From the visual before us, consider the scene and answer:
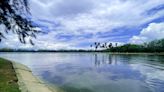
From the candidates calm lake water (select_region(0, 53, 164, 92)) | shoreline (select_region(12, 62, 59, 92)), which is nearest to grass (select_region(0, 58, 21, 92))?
shoreline (select_region(12, 62, 59, 92))

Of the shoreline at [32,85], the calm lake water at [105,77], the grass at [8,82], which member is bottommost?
the calm lake water at [105,77]

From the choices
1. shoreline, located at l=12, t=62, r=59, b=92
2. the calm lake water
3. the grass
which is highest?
the grass

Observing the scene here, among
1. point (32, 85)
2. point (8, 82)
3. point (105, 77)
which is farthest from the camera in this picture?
point (105, 77)

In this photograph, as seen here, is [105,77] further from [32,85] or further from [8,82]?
[8,82]

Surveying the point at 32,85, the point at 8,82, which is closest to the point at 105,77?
the point at 32,85

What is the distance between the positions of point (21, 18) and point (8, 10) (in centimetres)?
120

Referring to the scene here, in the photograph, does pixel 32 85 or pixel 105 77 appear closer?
pixel 32 85

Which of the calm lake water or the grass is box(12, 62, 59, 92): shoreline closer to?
the grass

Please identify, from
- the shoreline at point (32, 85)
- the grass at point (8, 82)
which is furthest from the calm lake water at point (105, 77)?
the grass at point (8, 82)

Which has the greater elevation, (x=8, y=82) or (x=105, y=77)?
(x=8, y=82)

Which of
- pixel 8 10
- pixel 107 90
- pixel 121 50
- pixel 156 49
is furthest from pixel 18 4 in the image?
pixel 121 50

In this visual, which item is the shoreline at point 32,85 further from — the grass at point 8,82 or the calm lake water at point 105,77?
the calm lake water at point 105,77

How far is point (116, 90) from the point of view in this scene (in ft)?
58.2

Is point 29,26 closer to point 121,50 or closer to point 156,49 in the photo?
point 156,49
